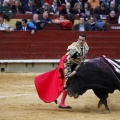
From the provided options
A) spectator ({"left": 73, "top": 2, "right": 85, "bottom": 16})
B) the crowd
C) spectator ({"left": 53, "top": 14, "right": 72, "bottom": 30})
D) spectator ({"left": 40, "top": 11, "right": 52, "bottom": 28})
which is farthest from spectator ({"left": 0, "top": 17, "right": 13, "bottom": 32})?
spectator ({"left": 73, "top": 2, "right": 85, "bottom": 16})

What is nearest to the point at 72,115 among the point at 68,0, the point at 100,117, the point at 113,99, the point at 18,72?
the point at 100,117

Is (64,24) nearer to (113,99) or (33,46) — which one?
(33,46)

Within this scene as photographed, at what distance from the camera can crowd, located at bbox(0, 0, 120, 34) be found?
1359 centimetres

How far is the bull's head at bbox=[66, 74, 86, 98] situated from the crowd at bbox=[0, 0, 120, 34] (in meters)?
5.22

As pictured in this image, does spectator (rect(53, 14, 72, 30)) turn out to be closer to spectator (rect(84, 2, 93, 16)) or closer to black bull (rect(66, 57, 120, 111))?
spectator (rect(84, 2, 93, 16))

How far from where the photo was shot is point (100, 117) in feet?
25.1

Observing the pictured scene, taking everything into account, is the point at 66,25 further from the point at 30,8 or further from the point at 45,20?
the point at 30,8

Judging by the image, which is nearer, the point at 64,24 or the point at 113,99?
the point at 113,99

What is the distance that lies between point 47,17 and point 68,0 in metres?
1.22

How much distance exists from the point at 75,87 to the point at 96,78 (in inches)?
13.4

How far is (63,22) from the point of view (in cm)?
1383

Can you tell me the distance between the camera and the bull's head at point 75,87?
812cm

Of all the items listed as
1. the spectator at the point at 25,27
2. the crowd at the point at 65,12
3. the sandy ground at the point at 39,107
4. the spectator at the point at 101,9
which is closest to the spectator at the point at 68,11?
the crowd at the point at 65,12

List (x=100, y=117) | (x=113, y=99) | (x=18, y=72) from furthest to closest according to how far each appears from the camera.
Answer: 1. (x=18, y=72)
2. (x=113, y=99)
3. (x=100, y=117)
